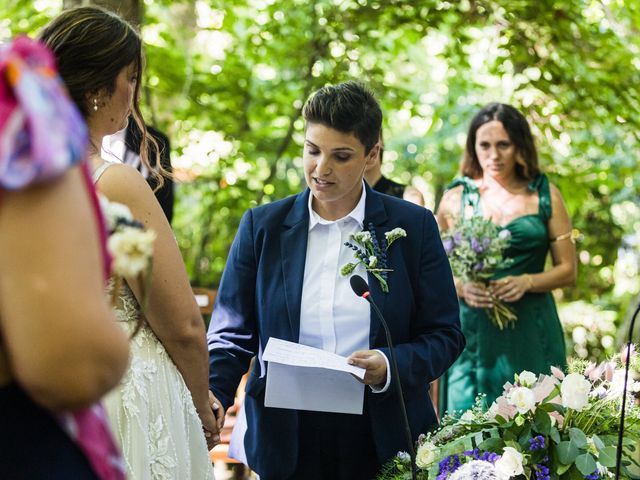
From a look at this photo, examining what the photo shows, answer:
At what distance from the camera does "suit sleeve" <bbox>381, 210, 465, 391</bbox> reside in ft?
8.75

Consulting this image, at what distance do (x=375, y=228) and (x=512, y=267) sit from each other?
2.02 m

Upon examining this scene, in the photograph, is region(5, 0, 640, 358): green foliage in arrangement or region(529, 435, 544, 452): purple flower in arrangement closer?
region(529, 435, 544, 452): purple flower in arrangement

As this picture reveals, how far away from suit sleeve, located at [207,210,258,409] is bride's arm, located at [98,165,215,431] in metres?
0.38

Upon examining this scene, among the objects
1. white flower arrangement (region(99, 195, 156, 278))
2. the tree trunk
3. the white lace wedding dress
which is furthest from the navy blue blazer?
the tree trunk

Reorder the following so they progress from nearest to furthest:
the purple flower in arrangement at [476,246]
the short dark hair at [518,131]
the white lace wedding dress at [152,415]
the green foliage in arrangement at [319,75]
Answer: the white lace wedding dress at [152,415], the purple flower in arrangement at [476,246], the short dark hair at [518,131], the green foliage in arrangement at [319,75]

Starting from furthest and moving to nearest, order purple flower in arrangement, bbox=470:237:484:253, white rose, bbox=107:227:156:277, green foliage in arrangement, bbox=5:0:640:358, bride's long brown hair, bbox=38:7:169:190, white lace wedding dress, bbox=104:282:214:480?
1. green foliage in arrangement, bbox=5:0:640:358
2. purple flower in arrangement, bbox=470:237:484:253
3. white lace wedding dress, bbox=104:282:214:480
4. bride's long brown hair, bbox=38:7:169:190
5. white rose, bbox=107:227:156:277

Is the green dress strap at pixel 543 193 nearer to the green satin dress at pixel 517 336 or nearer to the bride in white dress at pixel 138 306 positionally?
the green satin dress at pixel 517 336

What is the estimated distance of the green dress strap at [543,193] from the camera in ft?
15.1

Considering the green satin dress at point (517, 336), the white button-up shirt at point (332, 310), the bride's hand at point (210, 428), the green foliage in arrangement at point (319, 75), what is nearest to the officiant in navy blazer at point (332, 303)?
the white button-up shirt at point (332, 310)

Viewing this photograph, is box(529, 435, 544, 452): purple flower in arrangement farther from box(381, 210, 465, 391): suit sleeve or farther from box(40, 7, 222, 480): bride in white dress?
box(40, 7, 222, 480): bride in white dress

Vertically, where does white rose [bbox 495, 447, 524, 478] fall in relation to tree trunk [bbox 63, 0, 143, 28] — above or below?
below

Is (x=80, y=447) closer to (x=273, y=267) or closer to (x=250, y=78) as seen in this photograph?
(x=273, y=267)

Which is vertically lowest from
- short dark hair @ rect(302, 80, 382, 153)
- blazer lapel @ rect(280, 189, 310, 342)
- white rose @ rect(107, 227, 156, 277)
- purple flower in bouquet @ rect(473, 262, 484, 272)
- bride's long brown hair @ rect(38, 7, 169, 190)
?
purple flower in bouquet @ rect(473, 262, 484, 272)

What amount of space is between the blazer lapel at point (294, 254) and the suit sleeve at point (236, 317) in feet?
0.38
